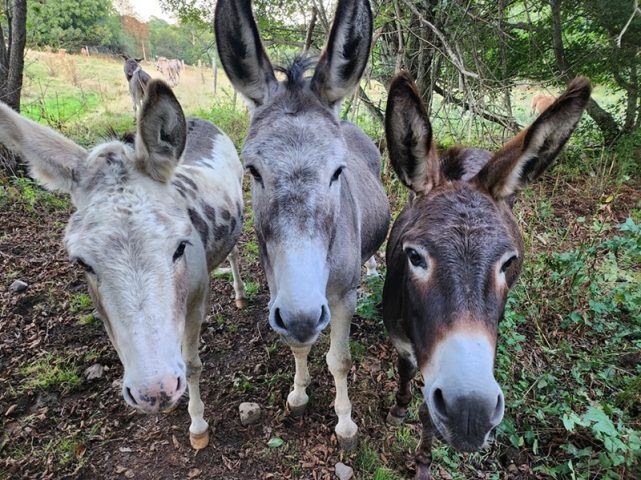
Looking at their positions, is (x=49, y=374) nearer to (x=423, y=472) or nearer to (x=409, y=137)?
(x=423, y=472)

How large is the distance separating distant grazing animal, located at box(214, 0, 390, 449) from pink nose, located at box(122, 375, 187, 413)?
23.7 inches

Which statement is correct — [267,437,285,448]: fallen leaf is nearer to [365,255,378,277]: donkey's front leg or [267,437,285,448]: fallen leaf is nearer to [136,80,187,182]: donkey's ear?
[136,80,187,182]: donkey's ear

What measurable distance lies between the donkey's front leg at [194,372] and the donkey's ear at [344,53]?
6.12 ft

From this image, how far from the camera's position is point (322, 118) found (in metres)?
2.22

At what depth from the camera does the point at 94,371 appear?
3674 mm

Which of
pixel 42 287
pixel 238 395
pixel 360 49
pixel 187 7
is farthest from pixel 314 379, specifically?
pixel 187 7

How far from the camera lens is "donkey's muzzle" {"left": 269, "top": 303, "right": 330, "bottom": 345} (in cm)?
172

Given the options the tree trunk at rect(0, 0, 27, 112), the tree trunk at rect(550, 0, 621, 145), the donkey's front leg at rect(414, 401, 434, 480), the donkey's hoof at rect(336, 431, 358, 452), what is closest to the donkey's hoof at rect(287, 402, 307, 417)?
the donkey's hoof at rect(336, 431, 358, 452)

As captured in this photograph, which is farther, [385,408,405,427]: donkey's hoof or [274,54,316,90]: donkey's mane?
[385,408,405,427]: donkey's hoof

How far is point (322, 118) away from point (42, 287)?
179 inches

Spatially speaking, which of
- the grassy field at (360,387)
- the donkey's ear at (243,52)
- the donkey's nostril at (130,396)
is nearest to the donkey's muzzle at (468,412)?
the grassy field at (360,387)

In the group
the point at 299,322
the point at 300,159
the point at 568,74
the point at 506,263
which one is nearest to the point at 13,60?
the point at 300,159

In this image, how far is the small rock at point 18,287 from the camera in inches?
179

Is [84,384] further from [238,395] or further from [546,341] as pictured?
[546,341]
